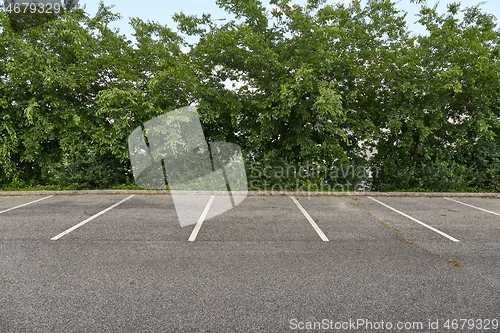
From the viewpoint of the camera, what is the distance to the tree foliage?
7.53 metres

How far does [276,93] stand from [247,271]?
17.2 feet

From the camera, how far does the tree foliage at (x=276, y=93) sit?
753 centimetres

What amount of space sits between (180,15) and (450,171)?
8.80 meters

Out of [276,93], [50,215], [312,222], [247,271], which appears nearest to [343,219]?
[312,222]

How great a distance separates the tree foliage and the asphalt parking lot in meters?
2.51

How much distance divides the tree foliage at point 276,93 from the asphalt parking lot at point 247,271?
2.51 m

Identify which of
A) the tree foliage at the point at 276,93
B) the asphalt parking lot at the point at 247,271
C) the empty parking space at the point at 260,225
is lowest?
the asphalt parking lot at the point at 247,271

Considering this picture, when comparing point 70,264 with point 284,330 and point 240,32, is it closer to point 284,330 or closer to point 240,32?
point 284,330

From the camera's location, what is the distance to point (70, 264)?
3652 mm

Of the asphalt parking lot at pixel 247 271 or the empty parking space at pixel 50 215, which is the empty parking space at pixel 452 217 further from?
the empty parking space at pixel 50 215

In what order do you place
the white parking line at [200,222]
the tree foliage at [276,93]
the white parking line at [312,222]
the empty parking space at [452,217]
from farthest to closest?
the tree foliage at [276,93] < the empty parking space at [452,217] < the white parking line at [312,222] < the white parking line at [200,222]

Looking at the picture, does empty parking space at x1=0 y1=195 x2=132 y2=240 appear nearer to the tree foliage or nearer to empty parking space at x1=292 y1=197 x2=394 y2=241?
the tree foliage

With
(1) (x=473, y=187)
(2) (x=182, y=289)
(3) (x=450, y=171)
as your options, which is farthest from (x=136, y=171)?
(1) (x=473, y=187)

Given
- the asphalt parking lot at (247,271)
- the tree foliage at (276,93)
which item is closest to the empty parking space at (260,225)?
the asphalt parking lot at (247,271)
